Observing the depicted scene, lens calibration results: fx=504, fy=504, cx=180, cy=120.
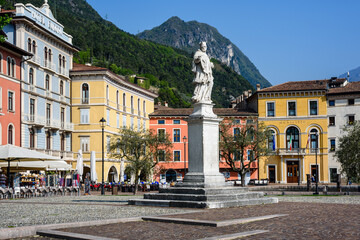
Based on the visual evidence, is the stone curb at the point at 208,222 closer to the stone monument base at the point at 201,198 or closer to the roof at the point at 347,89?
the stone monument base at the point at 201,198

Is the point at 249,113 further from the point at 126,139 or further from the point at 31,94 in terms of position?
the point at 31,94

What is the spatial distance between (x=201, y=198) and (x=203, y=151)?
1.97 m

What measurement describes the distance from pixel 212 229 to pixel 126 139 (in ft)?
107

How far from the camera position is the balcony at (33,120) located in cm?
4272

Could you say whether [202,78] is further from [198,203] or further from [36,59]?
[36,59]

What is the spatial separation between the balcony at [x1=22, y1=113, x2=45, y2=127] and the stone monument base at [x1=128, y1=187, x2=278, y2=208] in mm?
27380

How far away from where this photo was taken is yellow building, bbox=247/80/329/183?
60.6 m

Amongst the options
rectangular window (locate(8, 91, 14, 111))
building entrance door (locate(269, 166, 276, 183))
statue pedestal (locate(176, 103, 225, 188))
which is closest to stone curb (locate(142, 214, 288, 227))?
statue pedestal (locate(176, 103, 225, 188))

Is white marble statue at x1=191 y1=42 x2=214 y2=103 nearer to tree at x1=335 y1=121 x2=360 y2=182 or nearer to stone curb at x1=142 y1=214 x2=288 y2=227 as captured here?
stone curb at x1=142 y1=214 x2=288 y2=227

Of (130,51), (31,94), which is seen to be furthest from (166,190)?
(130,51)

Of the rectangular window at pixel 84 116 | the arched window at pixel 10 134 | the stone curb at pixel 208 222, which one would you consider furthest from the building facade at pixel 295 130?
the stone curb at pixel 208 222

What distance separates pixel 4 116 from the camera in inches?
1519

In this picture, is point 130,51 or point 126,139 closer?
point 126,139

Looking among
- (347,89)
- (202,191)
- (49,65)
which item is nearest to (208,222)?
(202,191)
